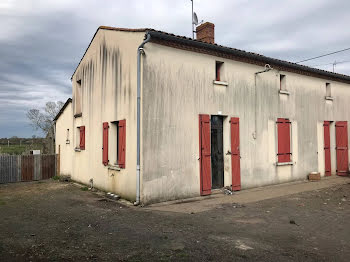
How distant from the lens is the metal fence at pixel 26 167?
13.3m

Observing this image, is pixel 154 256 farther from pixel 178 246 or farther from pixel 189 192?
pixel 189 192

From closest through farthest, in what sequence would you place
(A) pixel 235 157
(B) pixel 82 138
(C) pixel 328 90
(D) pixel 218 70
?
(A) pixel 235 157 < (D) pixel 218 70 < (B) pixel 82 138 < (C) pixel 328 90

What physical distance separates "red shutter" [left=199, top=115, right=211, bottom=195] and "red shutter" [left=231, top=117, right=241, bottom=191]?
1.14 metres

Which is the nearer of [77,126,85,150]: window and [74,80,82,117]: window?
[77,126,85,150]: window

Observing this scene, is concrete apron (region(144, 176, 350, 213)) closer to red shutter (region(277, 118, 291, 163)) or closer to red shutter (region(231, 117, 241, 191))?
red shutter (region(231, 117, 241, 191))

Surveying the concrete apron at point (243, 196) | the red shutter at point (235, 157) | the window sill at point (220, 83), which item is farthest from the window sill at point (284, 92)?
the concrete apron at point (243, 196)

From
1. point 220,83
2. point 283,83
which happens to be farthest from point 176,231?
point 283,83

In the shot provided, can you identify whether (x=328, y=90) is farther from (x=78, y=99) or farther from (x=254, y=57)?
(x=78, y=99)

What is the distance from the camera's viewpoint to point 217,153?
31.8 feet

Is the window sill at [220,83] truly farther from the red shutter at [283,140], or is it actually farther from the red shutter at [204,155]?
the red shutter at [283,140]

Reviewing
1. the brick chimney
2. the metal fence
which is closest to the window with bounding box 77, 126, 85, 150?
the metal fence

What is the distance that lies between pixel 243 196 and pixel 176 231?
4.17 metres

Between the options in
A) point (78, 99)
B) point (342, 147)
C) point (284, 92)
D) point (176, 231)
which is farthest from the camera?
point (342, 147)

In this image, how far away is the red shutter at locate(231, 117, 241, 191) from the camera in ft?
32.2
